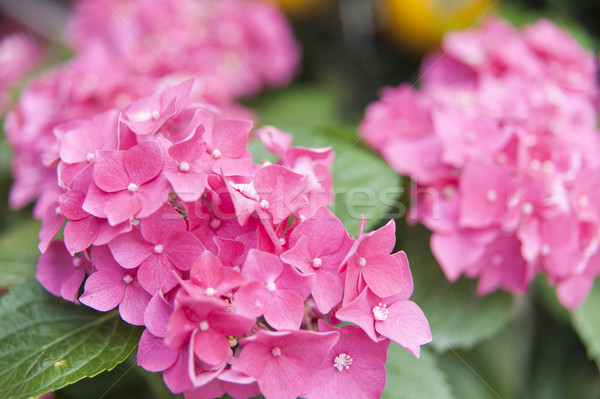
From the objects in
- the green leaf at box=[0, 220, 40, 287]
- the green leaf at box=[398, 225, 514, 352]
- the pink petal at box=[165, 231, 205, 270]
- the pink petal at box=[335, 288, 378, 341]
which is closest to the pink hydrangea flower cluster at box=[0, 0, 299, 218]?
the green leaf at box=[0, 220, 40, 287]

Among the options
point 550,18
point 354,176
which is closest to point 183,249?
point 354,176

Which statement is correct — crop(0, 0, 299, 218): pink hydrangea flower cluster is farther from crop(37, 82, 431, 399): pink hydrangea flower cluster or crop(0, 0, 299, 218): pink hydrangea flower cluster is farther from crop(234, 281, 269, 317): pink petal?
crop(234, 281, 269, 317): pink petal

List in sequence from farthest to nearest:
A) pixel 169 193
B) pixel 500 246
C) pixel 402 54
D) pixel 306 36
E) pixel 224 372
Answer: pixel 306 36, pixel 402 54, pixel 500 246, pixel 169 193, pixel 224 372

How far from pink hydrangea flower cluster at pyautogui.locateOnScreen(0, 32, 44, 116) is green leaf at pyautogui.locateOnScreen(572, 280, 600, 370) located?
1512mm

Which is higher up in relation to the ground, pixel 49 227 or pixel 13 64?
pixel 49 227

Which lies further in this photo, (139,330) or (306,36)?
(306,36)

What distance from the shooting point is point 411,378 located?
0.84 metres

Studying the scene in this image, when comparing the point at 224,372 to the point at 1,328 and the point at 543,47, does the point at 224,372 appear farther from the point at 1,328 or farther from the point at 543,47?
the point at 543,47

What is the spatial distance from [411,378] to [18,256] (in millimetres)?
744

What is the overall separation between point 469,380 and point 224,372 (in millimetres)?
800

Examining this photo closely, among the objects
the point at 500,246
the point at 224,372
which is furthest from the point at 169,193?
the point at 500,246

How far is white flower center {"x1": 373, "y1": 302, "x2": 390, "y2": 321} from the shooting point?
0.61 meters

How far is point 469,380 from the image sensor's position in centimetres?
115

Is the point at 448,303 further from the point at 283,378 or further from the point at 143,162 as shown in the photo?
the point at 143,162
